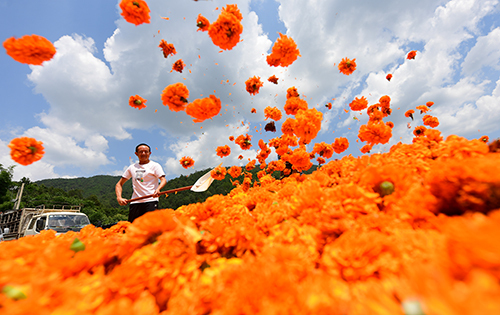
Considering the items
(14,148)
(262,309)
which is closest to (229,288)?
(262,309)

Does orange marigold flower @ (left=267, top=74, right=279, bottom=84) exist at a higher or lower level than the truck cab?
higher

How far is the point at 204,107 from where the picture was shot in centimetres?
312

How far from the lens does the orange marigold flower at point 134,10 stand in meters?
2.96

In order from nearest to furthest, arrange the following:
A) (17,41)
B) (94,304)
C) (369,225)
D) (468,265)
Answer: (468,265) → (94,304) → (369,225) → (17,41)

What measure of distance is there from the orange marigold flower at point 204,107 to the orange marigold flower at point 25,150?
73.4 inches

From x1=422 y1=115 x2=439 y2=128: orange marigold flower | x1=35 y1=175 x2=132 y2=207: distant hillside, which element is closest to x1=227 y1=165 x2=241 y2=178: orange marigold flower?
x1=422 y1=115 x2=439 y2=128: orange marigold flower

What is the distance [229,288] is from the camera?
0.78 m

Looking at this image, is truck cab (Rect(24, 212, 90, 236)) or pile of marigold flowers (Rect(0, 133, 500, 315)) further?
truck cab (Rect(24, 212, 90, 236))

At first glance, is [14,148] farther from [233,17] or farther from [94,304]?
[233,17]

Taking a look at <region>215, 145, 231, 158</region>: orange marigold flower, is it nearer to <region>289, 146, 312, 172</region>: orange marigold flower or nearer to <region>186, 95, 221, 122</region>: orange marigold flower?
<region>289, 146, 312, 172</region>: orange marigold flower

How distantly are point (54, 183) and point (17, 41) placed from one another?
465 ft

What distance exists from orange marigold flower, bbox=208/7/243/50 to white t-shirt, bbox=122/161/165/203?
118 inches

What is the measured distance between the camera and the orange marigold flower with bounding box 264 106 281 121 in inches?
290

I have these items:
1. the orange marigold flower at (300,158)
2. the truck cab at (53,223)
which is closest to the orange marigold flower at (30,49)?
the orange marigold flower at (300,158)
